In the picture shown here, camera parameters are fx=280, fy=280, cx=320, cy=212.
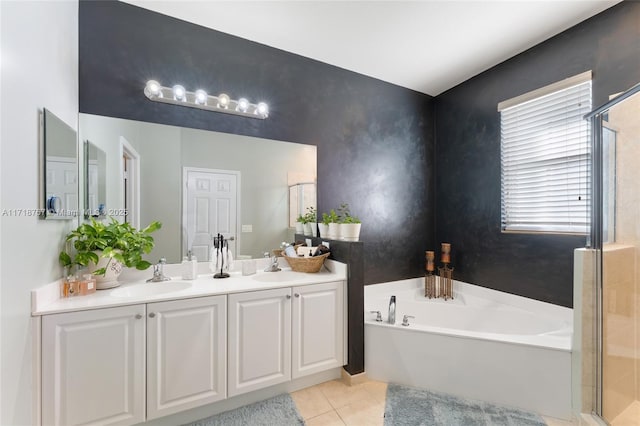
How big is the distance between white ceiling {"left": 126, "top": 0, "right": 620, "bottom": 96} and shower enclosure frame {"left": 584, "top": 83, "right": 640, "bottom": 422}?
90 centimetres

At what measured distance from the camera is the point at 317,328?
1944 millimetres

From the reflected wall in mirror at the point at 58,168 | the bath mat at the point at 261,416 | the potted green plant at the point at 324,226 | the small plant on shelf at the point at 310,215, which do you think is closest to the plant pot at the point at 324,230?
the potted green plant at the point at 324,226

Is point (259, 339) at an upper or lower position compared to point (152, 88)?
lower

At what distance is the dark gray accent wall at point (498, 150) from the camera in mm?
1882

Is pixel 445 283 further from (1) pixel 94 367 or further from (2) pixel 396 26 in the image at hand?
(1) pixel 94 367

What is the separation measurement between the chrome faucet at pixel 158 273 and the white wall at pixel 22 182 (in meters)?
0.49

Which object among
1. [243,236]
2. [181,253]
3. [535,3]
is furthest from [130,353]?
[535,3]

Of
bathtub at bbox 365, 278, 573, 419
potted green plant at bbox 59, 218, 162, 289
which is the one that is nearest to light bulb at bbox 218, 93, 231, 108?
potted green plant at bbox 59, 218, 162, 289

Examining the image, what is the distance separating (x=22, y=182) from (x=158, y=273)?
0.88 meters

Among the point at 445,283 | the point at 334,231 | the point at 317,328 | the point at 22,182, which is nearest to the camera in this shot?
the point at 22,182

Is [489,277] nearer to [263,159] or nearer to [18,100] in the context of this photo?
[263,159]

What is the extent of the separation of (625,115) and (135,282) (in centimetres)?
313

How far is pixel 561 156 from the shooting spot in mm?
2139

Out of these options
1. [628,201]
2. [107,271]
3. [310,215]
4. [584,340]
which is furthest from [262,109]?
[584,340]
